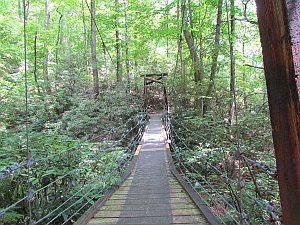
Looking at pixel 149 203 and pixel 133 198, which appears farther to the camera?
pixel 133 198

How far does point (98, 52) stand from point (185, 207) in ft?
49.0

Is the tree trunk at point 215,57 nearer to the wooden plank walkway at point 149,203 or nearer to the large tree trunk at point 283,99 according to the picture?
the wooden plank walkway at point 149,203

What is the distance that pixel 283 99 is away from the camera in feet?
1.88

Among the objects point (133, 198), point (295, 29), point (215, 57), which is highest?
point (215, 57)

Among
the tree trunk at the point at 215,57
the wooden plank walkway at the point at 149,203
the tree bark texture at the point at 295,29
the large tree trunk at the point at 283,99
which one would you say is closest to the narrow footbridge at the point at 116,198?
the wooden plank walkway at the point at 149,203

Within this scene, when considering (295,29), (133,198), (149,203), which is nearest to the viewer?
(295,29)

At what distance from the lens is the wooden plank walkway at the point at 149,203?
2373mm

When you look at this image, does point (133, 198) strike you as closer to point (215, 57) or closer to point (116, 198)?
point (116, 198)

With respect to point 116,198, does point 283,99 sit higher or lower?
higher

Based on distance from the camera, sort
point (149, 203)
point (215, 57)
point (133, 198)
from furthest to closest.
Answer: point (215, 57) → point (133, 198) → point (149, 203)

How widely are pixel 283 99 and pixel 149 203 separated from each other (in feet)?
8.26

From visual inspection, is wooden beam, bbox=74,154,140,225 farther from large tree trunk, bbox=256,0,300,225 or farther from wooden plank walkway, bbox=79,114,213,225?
large tree trunk, bbox=256,0,300,225

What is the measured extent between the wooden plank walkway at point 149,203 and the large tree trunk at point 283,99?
1.86 m

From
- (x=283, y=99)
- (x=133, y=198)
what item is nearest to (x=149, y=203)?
(x=133, y=198)
